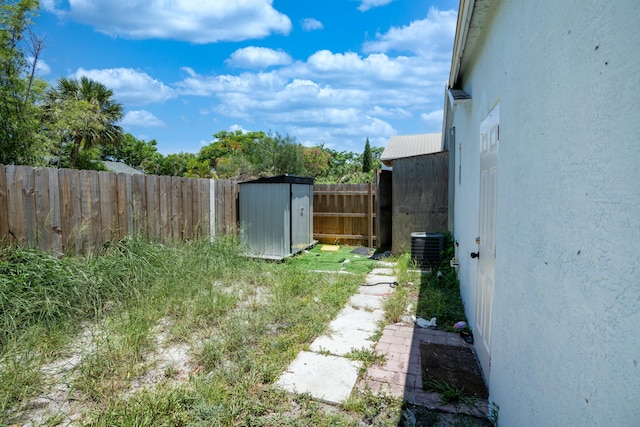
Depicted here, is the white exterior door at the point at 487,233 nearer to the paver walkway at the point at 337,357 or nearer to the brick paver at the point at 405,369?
the brick paver at the point at 405,369

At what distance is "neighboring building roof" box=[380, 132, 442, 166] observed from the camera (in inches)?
605

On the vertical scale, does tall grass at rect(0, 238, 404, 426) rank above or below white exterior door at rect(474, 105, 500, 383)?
below

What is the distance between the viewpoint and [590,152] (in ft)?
3.50

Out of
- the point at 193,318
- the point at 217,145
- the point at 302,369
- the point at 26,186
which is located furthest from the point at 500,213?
the point at 217,145

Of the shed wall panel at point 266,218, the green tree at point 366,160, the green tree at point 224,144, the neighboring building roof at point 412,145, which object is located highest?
the green tree at point 224,144

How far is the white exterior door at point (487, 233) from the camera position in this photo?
8.96ft

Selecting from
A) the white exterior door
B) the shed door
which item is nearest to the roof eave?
the white exterior door

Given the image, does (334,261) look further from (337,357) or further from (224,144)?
(224,144)

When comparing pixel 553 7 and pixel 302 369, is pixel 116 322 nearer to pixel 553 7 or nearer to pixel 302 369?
pixel 302 369

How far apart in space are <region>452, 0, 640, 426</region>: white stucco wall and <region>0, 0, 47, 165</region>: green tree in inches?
479

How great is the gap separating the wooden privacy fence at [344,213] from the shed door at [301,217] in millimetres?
648

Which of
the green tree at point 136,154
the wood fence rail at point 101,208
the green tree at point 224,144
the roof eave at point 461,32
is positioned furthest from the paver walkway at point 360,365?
the green tree at point 136,154

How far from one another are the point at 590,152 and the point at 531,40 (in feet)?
3.11

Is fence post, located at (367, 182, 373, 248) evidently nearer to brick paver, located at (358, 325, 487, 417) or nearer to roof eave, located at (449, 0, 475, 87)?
roof eave, located at (449, 0, 475, 87)
